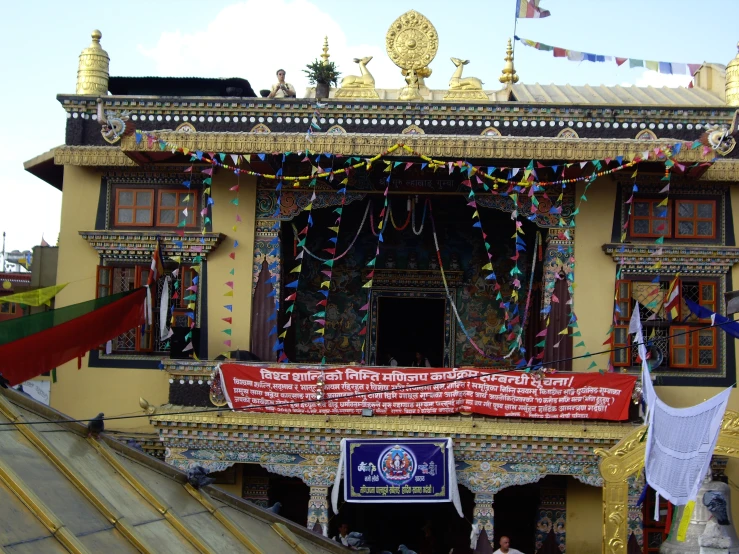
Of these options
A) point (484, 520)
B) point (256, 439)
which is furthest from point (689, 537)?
point (256, 439)

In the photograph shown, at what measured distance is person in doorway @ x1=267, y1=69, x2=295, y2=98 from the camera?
18656 millimetres

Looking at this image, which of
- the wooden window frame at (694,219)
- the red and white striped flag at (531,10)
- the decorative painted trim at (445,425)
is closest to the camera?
the decorative painted trim at (445,425)

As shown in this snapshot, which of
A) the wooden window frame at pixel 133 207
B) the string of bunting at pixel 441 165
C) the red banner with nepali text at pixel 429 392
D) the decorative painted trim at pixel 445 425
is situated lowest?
the decorative painted trim at pixel 445 425

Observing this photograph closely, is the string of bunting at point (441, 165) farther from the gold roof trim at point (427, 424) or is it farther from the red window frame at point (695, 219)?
the gold roof trim at point (427, 424)

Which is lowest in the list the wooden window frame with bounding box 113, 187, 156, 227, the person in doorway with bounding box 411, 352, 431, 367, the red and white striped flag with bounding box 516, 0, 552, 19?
the person in doorway with bounding box 411, 352, 431, 367

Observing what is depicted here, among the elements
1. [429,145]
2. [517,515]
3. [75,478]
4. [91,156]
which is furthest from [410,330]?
[75,478]

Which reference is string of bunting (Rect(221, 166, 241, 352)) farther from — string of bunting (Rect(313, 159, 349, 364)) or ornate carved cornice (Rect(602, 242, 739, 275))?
ornate carved cornice (Rect(602, 242, 739, 275))

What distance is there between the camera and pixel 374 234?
18.3 m

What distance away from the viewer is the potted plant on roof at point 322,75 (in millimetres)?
18172

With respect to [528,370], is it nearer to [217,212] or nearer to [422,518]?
[422,518]

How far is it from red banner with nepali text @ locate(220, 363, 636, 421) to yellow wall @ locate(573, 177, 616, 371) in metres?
1.29

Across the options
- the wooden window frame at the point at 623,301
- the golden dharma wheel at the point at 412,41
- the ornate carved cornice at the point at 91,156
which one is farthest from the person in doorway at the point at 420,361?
the ornate carved cornice at the point at 91,156

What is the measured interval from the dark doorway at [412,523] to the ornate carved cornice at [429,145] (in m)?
6.57

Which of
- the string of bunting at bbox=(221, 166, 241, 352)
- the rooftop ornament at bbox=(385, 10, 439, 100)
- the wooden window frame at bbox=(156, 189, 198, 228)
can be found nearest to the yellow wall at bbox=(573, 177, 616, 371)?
the rooftop ornament at bbox=(385, 10, 439, 100)
